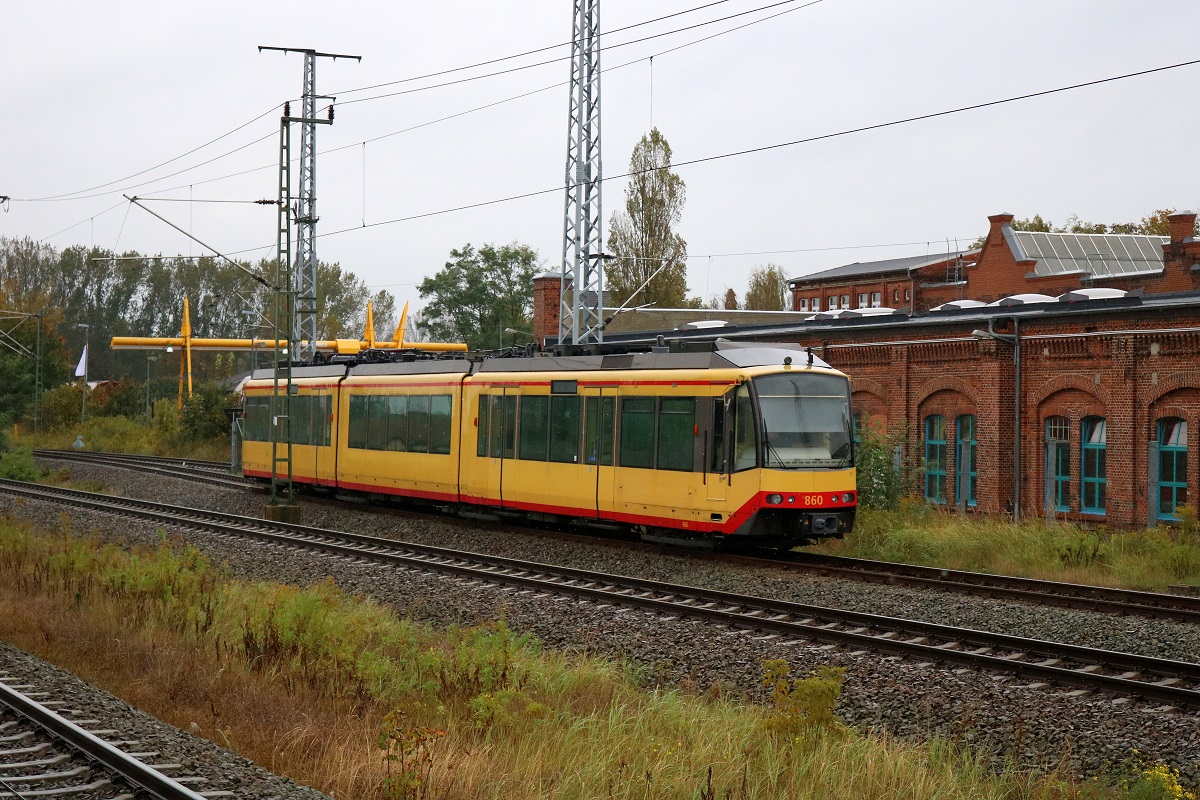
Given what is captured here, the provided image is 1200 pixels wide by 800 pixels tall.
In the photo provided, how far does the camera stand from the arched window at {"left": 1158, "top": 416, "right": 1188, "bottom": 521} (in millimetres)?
23344

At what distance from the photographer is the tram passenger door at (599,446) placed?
18469mm

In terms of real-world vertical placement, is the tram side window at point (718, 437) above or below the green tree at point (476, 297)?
below

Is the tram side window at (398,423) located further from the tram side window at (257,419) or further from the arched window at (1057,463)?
the arched window at (1057,463)

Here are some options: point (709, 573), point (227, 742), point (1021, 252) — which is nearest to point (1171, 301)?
point (709, 573)

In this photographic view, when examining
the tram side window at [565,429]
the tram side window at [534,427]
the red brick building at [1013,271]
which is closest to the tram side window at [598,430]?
the tram side window at [565,429]

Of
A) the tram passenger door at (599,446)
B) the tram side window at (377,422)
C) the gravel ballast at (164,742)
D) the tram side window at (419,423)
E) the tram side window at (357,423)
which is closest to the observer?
the gravel ballast at (164,742)

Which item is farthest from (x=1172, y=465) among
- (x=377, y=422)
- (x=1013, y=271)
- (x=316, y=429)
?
Answer: (x=1013, y=271)

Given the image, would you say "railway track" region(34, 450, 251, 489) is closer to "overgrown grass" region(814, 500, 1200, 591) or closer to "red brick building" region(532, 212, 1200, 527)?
"red brick building" region(532, 212, 1200, 527)

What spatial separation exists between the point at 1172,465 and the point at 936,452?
5755mm

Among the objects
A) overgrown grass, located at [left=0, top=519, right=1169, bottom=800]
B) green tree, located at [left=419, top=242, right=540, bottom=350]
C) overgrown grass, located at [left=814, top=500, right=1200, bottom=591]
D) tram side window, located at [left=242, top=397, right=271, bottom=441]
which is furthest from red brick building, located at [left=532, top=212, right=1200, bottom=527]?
green tree, located at [left=419, top=242, right=540, bottom=350]

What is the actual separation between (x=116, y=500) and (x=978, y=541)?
18020 mm

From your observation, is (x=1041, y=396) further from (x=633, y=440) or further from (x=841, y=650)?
(x=841, y=650)

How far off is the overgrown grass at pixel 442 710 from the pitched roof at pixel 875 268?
59.8 meters

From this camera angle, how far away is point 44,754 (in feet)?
25.1
